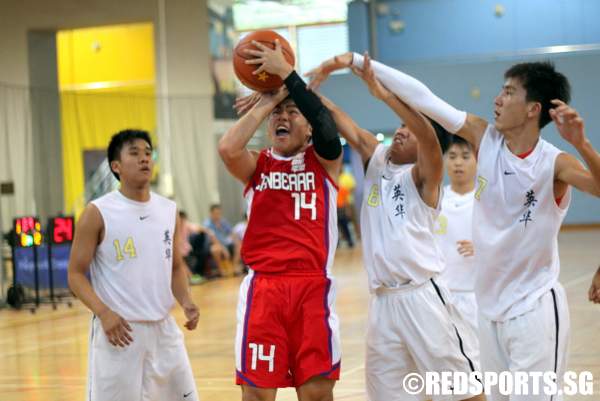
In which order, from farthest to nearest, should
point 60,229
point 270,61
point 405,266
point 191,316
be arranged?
point 60,229
point 191,316
point 405,266
point 270,61

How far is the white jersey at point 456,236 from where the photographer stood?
6.54 meters

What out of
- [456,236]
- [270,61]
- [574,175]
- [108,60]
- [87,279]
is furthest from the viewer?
[108,60]

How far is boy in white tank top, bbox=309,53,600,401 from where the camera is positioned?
3912mm

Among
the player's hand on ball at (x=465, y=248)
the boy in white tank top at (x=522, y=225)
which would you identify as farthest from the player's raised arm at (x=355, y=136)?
the player's hand on ball at (x=465, y=248)

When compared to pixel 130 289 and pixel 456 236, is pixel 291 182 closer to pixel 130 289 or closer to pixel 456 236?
pixel 130 289

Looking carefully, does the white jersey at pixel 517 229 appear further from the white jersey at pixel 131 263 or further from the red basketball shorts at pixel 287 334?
the white jersey at pixel 131 263

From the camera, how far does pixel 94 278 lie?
483 cm

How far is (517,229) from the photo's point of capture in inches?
156

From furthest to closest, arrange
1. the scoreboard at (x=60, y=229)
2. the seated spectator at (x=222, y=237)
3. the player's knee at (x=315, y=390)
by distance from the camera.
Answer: the seated spectator at (x=222, y=237), the scoreboard at (x=60, y=229), the player's knee at (x=315, y=390)

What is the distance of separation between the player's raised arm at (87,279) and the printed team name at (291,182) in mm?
1014

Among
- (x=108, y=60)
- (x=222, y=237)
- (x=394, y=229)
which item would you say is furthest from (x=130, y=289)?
(x=108, y=60)

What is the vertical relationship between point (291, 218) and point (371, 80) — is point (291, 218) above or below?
below

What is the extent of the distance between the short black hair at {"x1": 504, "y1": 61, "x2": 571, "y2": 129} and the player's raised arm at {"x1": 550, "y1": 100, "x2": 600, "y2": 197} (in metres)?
0.23

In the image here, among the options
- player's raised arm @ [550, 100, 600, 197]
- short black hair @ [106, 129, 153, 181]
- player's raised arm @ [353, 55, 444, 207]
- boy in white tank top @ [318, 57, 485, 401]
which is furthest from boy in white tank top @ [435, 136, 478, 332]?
player's raised arm @ [550, 100, 600, 197]
